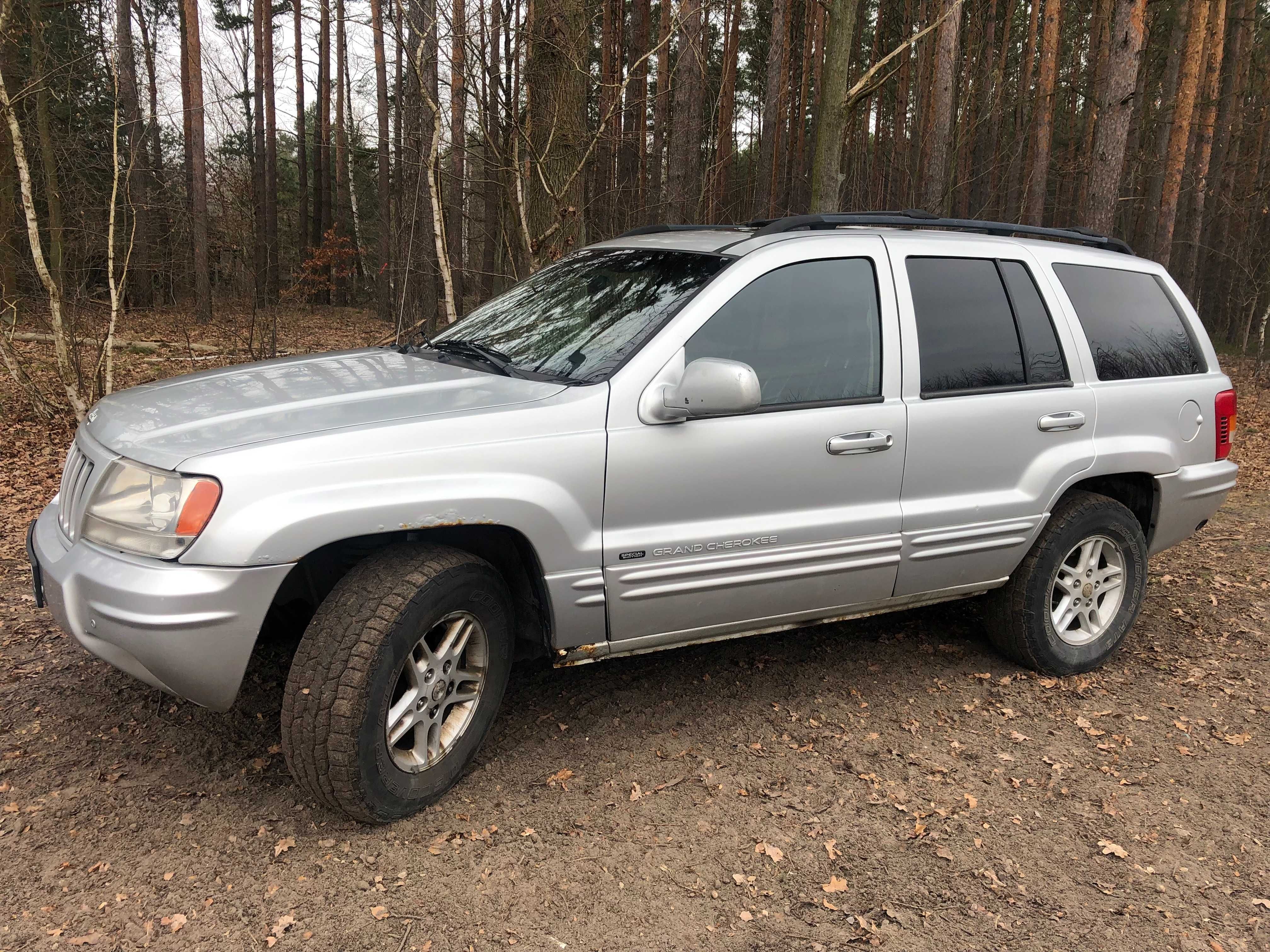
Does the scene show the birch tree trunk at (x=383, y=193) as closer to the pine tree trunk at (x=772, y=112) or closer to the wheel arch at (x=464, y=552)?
the pine tree trunk at (x=772, y=112)

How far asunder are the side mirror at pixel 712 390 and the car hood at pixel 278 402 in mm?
426

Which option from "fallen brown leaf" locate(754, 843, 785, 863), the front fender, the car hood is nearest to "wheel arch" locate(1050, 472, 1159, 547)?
"fallen brown leaf" locate(754, 843, 785, 863)

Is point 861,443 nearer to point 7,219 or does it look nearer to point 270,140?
point 7,219

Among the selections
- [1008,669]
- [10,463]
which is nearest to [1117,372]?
[1008,669]

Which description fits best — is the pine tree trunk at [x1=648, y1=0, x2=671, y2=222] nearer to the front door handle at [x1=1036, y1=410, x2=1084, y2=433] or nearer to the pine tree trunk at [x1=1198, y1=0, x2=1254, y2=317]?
the front door handle at [x1=1036, y1=410, x2=1084, y2=433]

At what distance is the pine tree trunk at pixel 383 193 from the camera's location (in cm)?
1823

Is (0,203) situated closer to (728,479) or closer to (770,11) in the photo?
(728,479)

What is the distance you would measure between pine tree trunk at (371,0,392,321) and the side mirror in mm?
14993

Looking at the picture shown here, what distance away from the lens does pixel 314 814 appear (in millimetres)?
3092

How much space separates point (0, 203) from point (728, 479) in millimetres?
13199

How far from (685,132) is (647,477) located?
36.2 feet

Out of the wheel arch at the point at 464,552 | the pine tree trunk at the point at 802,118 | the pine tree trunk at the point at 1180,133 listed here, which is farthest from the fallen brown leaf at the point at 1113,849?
the pine tree trunk at the point at 802,118

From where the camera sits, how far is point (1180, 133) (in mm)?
15578

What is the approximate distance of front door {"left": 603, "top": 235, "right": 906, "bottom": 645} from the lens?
3.25 meters
